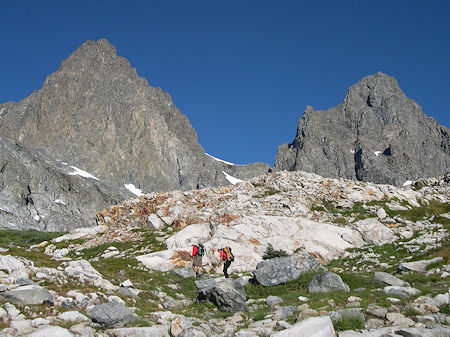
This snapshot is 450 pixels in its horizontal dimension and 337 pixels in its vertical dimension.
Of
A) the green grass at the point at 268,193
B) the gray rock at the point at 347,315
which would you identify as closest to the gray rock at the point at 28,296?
the gray rock at the point at 347,315

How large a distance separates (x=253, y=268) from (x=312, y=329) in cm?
1285

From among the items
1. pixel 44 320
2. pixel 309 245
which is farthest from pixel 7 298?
pixel 309 245

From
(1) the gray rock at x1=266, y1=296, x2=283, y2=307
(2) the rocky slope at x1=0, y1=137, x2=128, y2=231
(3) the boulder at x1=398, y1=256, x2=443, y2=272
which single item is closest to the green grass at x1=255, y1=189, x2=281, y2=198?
(3) the boulder at x1=398, y1=256, x2=443, y2=272

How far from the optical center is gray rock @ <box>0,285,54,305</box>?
10625 mm

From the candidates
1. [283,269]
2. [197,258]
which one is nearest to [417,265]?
[283,269]

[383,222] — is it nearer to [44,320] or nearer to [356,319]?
[356,319]

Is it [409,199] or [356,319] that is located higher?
[409,199]

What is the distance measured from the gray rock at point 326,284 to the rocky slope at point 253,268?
0.18ft

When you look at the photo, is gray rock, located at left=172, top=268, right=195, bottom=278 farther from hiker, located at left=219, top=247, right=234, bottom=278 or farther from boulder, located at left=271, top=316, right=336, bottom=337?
boulder, located at left=271, top=316, right=336, bottom=337

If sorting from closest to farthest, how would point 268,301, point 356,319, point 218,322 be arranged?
point 356,319, point 218,322, point 268,301

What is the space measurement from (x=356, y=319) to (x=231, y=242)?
14.1 m

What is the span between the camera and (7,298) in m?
10.6

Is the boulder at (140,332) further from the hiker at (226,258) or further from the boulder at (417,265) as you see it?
the boulder at (417,265)

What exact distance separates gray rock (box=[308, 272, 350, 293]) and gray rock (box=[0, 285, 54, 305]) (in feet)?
30.8
